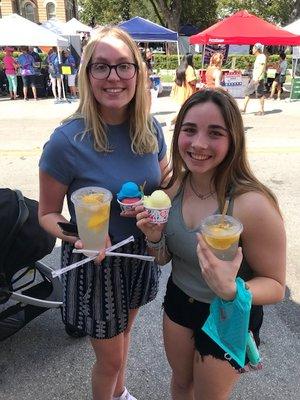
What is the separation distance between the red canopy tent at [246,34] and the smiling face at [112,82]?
36.1ft

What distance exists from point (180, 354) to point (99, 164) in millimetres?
951

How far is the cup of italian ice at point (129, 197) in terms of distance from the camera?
1622 mm

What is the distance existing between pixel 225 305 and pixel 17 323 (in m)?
1.71

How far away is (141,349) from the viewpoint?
2.74 metres

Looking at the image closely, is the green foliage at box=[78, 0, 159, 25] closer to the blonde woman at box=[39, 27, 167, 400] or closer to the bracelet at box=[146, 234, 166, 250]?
the blonde woman at box=[39, 27, 167, 400]

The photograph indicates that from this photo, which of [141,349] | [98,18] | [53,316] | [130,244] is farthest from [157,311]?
[98,18]

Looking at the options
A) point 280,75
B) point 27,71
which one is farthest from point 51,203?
point 280,75

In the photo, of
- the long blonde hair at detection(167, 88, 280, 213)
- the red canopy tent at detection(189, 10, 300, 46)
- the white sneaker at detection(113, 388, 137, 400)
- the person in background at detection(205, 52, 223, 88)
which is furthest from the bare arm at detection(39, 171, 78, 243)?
the red canopy tent at detection(189, 10, 300, 46)

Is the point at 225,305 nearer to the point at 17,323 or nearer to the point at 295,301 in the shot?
the point at 17,323

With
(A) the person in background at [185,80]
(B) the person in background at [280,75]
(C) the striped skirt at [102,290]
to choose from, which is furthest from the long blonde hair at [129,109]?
(B) the person in background at [280,75]

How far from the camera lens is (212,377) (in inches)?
63.5

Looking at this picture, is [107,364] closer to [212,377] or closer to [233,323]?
[212,377]

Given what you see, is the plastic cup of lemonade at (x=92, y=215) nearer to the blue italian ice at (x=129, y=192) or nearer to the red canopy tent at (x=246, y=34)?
the blue italian ice at (x=129, y=192)

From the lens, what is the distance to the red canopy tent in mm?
11516
